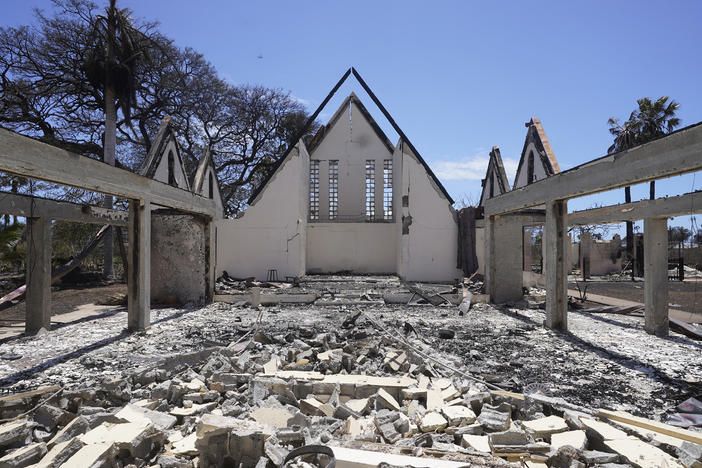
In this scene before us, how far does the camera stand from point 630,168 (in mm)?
6727

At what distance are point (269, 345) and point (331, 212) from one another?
17388mm

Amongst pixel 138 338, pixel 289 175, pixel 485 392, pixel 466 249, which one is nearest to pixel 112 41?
pixel 289 175

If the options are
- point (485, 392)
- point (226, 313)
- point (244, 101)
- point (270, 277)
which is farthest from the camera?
point (244, 101)

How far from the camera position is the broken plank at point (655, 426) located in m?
3.75

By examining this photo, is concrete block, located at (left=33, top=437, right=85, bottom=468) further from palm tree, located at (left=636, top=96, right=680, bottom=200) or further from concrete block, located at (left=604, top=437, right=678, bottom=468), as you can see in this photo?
palm tree, located at (left=636, top=96, right=680, bottom=200)

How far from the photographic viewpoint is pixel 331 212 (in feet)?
80.3

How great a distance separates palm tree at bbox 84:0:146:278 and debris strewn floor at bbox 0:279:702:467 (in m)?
13.0

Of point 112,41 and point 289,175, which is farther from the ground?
point 112,41

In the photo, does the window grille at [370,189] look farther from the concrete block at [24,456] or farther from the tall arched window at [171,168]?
the concrete block at [24,456]

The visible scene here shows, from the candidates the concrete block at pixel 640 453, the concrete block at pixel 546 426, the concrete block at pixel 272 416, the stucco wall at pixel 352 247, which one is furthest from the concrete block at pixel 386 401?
the stucco wall at pixel 352 247

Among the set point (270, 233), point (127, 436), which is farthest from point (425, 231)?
point (127, 436)

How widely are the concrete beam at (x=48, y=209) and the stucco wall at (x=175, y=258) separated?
5.34 ft

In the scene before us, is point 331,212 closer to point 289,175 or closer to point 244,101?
point 289,175

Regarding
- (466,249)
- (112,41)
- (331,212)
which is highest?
(112,41)
